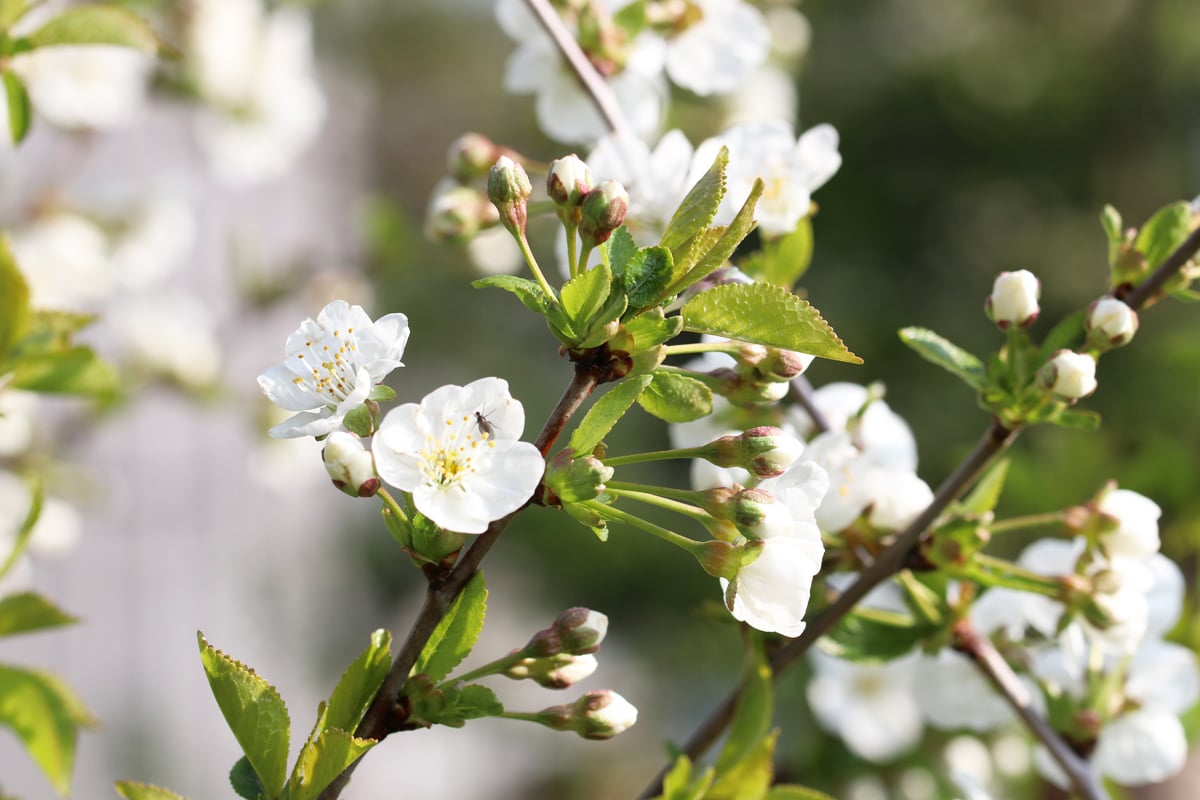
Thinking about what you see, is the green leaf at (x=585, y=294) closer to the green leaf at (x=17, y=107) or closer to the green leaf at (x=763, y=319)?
the green leaf at (x=763, y=319)

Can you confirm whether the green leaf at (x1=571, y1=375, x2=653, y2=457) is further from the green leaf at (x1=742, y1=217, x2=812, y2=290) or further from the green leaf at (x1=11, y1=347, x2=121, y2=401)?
the green leaf at (x1=11, y1=347, x2=121, y2=401)

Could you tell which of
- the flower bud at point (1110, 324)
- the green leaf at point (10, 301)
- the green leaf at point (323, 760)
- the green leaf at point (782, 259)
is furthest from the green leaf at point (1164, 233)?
the green leaf at point (10, 301)

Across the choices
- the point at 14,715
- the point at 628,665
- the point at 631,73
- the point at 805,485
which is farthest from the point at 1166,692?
the point at 628,665

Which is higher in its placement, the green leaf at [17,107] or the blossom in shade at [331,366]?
the green leaf at [17,107]

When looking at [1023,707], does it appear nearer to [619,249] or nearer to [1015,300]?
[1015,300]

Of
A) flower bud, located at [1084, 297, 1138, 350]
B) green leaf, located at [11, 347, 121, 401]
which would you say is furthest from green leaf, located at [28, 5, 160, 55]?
flower bud, located at [1084, 297, 1138, 350]

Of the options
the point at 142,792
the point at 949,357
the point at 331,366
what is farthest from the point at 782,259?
the point at 142,792
